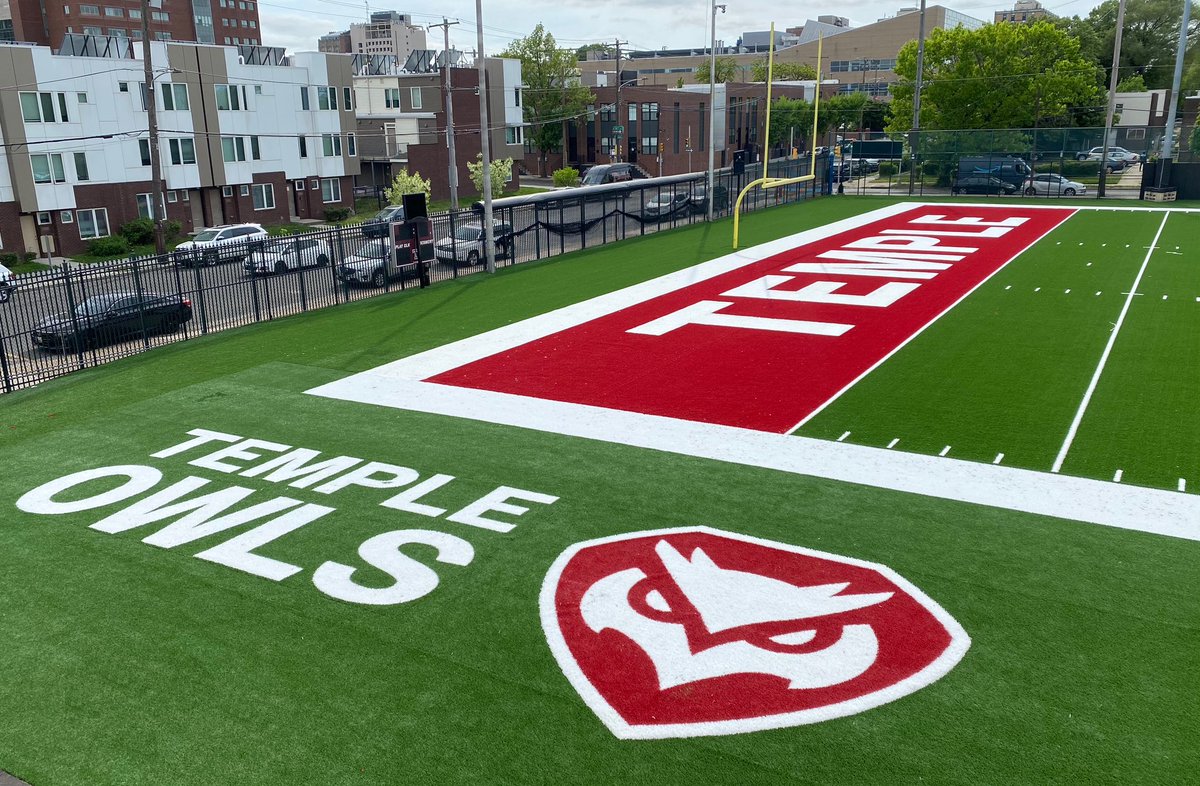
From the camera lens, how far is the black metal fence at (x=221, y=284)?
17078 mm

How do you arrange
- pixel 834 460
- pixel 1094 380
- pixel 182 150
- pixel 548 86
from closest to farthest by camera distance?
pixel 834 460 → pixel 1094 380 → pixel 182 150 → pixel 548 86

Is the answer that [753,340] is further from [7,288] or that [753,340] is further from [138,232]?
[138,232]

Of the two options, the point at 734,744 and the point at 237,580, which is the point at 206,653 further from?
the point at 734,744

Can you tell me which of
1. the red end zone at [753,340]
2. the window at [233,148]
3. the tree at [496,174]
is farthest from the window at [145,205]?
the red end zone at [753,340]

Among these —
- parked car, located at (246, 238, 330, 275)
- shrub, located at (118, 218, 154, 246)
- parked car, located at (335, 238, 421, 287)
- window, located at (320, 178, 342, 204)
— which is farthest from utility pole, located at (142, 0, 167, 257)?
window, located at (320, 178, 342, 204)

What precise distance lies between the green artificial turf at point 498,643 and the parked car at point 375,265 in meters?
11.9

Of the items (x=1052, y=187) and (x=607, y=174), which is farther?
(x=607, y=174)

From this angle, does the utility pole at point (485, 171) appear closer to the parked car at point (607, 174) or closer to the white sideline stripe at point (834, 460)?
the white sideline stripe at point (834, 460)

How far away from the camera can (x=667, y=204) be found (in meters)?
40.3

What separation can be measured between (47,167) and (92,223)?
3298 mm

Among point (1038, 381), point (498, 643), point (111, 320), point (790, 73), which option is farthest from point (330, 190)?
point (790, 73)

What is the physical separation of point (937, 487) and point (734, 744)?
5.58 meters

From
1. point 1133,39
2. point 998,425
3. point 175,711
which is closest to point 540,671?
point 175,711

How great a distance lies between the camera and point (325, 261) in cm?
2344
